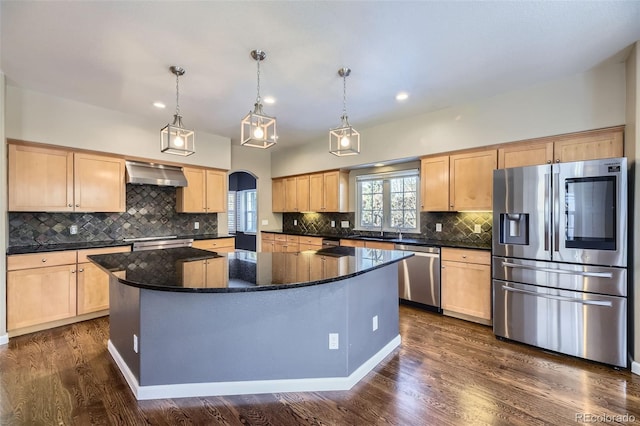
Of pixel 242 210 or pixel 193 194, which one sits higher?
pixel 193 194

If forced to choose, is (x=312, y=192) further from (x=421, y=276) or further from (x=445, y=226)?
(x=421, y=276)

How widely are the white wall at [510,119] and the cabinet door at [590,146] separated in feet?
0.40

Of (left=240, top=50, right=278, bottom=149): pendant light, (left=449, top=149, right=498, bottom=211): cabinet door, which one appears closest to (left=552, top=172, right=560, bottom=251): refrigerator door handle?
(left=449, top=149, right=498, bottom=211): cabinet door

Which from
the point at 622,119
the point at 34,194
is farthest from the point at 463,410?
the point at 34,194

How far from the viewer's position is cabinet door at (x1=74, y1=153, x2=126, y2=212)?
148 inches

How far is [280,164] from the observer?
6383 mm

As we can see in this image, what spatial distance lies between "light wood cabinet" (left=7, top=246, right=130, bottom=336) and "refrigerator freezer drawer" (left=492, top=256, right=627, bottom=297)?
469cm

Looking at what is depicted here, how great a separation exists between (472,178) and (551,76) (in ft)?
4.21

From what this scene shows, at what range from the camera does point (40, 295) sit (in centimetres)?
329

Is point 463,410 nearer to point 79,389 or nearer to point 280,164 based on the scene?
point 79,389

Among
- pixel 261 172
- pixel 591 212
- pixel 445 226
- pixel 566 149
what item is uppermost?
pixel 261 172

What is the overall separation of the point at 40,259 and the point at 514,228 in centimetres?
514

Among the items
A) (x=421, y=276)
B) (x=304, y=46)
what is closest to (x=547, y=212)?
(x=421, y=276)

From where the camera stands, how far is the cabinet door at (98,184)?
3766mm
